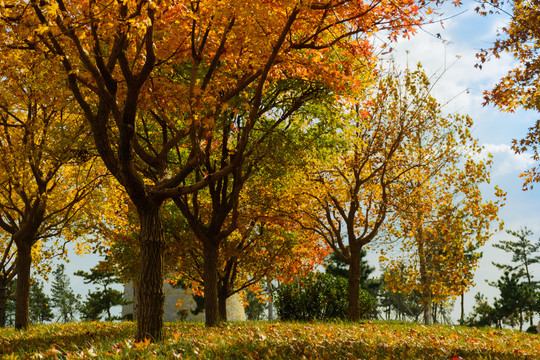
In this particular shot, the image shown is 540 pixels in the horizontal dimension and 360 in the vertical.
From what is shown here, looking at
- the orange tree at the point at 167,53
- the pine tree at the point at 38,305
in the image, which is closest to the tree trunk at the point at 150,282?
the orange tree at the point at 167,53

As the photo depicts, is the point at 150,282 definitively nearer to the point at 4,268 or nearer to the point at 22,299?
the point at 22,299

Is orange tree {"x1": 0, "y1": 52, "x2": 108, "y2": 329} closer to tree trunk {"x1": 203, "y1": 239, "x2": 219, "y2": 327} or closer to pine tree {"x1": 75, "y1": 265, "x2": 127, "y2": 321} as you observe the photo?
tree trunk {"x1": 203, "y1": 239, "x2": 219, "y2": 327}

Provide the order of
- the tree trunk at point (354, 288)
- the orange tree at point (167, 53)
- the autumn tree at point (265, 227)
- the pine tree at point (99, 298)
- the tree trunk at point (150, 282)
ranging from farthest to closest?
the pine tree at point (99, 298), the tree trunk at point (354, 288), the autumn tree at point (265, 227), the tree trunk at point (150, 282), the orange tree at point (167, 53)

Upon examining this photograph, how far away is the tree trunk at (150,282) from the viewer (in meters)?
8.70

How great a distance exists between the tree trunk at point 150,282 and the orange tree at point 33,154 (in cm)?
431

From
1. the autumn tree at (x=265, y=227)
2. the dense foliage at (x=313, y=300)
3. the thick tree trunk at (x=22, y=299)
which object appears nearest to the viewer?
the autumn tree at (x=265, y=227)

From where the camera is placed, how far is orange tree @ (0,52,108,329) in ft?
42.9

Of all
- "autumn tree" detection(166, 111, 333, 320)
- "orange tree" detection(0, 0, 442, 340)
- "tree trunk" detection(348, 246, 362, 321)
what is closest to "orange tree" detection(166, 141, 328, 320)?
"autumn tree" detection(166, 111, 333, 320)

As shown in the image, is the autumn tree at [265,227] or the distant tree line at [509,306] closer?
the autumn tree at [265,227]

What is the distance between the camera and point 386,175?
1833 cm

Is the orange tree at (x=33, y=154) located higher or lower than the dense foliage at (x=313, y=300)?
higher

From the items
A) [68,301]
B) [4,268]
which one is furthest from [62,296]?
[4,268]

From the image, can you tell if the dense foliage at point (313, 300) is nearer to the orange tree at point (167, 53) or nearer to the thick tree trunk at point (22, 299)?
the thick tree trunk at point (22, 299)

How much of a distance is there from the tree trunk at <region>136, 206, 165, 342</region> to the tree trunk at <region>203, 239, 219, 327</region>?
3.85 meters
